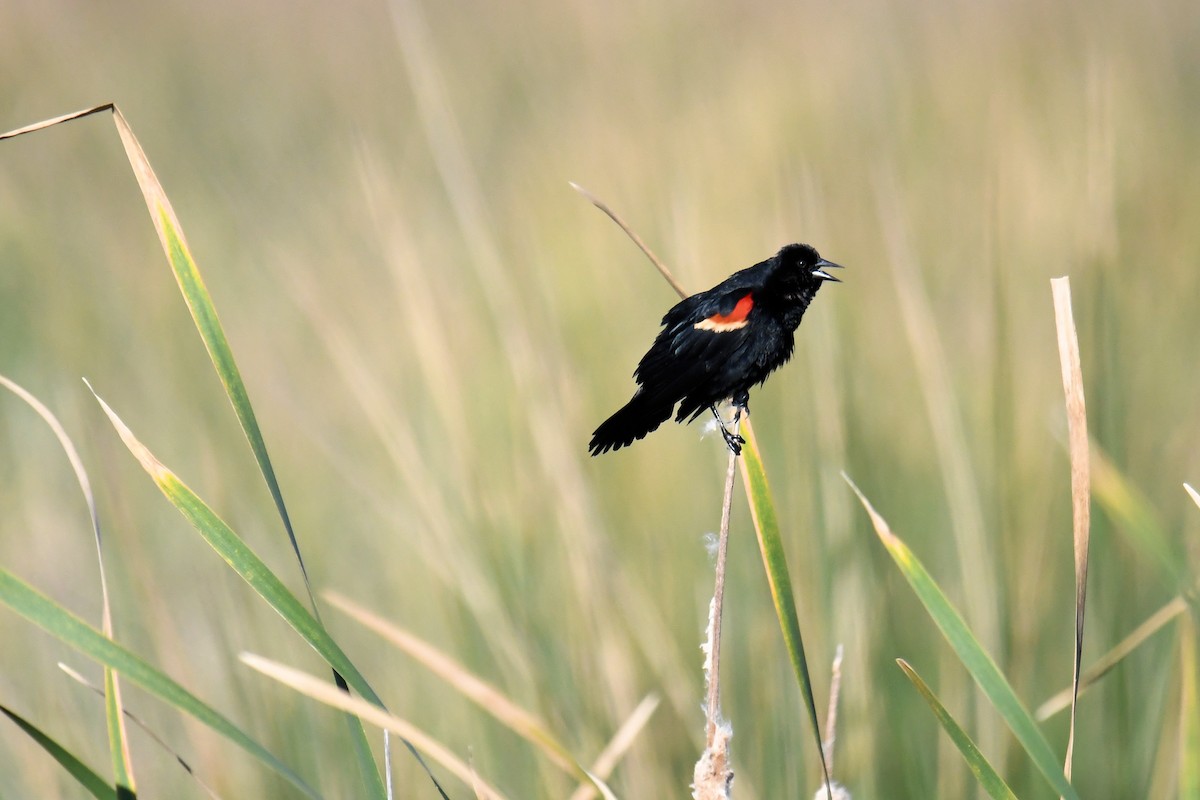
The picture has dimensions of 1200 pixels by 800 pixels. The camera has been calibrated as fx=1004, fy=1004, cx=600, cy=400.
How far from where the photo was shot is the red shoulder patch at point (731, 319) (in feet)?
2.26

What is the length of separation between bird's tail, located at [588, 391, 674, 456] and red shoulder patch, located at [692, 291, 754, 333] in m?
0.08

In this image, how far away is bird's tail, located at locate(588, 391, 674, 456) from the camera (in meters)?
0.58

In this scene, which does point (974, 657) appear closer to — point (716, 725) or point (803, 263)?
point (716, 725)

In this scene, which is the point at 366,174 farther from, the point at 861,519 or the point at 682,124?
the point at 682,124

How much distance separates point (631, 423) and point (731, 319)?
15 centimetres

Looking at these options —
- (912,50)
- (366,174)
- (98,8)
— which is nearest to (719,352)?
(366,174)

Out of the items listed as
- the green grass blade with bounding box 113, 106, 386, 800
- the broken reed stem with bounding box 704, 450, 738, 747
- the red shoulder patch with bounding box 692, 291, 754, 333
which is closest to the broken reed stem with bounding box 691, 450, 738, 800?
the broken reed stem with bounding box 704, 450, 738, 747

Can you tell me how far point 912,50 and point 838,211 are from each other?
3.34 feet

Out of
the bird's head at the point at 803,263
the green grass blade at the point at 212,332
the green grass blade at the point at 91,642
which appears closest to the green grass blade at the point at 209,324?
the green grass blade at the point at 212,332

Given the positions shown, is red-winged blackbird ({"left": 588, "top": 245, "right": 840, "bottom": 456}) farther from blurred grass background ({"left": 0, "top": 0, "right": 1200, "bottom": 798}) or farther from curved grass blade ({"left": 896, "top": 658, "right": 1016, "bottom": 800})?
blurred grass background ({"left": 0, "top": 0, "right": 1200, "bottom": 798})

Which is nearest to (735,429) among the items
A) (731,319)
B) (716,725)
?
(731,319)

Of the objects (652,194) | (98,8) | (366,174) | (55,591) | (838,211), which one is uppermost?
(98,8)

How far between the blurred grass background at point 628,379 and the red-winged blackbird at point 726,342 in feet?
1.51

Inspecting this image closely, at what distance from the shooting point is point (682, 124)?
9.30 ft
